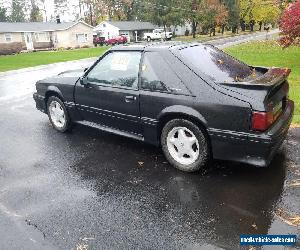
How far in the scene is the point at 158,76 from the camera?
15.8ft

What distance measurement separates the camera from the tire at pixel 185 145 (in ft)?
14.8

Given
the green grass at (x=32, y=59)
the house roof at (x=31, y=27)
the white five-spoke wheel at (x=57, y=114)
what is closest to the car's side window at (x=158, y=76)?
the white five-spoke wheel at (x=57, y=114)

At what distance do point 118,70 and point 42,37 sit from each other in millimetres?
47786

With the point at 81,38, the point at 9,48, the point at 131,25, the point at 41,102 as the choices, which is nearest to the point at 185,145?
the point at 41,102

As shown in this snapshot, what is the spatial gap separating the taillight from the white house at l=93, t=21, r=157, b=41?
192 feet

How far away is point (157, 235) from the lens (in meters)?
3.50

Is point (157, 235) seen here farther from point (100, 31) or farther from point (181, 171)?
point (100, 31)

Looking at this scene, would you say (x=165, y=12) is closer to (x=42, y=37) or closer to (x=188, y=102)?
(x=42, y=37)

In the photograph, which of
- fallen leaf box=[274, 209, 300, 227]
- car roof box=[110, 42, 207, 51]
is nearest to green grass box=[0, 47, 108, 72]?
car roof box=[110, 42, 207, 51]

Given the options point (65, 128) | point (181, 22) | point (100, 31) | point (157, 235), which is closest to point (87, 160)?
point (65, 128)

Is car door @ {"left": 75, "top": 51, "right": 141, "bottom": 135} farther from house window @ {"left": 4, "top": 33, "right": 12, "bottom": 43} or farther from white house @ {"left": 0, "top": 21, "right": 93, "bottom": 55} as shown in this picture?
house window @ {"left": 4, "top": 33, "right": 12, "bottom": 43}

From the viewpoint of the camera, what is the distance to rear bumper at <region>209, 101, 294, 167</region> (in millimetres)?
4027

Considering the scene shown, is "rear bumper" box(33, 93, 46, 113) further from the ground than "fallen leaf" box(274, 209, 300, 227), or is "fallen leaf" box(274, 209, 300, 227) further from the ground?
"rear bumper" box(33, 93, 46, 113)

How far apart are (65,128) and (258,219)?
13.7 feet
